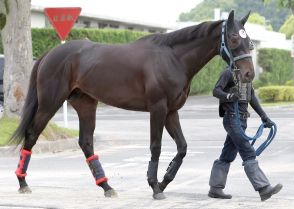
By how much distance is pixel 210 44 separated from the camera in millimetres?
8883

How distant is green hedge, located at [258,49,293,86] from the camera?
53.0 meters

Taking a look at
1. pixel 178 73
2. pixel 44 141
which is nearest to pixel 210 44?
pixel 178 73

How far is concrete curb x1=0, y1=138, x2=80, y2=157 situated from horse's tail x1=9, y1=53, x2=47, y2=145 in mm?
4648

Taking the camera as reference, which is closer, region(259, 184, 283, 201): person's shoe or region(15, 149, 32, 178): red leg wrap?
region(259, 184, 283, 201): person's shoe

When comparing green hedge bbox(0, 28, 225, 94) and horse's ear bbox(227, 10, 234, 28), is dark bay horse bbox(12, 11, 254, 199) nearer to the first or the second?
horse's ear bbox(227, 10, 234, 28)

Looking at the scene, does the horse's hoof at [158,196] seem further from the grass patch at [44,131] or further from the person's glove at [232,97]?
the grass patch at [44,131]

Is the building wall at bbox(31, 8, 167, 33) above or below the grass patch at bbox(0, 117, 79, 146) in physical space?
below

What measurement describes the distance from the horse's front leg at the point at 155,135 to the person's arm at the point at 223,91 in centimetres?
61

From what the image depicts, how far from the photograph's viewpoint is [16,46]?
16109 mm

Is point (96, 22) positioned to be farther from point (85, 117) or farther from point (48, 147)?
point (85, 117)

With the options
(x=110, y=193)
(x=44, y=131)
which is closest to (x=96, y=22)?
(x=44, y=131)

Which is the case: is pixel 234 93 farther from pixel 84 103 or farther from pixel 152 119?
pixel 84 103

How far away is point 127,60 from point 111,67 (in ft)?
0.77

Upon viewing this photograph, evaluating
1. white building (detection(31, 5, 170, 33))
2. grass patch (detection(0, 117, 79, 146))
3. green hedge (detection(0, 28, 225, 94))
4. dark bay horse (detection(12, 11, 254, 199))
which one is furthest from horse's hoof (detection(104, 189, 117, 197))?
white building (detection(31, 5, 170, 33))
